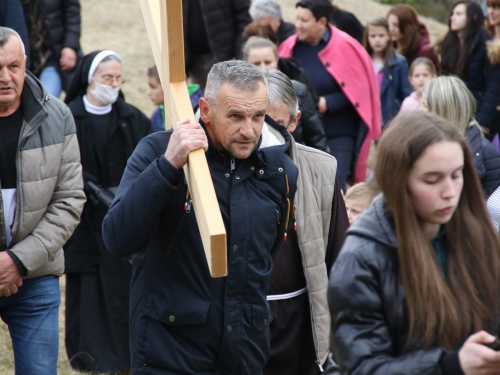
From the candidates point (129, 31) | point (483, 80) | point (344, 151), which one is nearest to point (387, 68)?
point (483, 80)

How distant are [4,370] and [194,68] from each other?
14.1ft

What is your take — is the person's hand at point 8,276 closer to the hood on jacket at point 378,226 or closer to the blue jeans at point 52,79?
the hood on jacket at point 378,226

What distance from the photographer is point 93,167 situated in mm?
6168

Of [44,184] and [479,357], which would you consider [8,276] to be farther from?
[479,357]

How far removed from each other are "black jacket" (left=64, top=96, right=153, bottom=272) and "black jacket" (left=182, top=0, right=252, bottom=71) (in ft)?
8.41

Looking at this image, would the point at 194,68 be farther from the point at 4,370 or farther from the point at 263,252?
the point at 263,252

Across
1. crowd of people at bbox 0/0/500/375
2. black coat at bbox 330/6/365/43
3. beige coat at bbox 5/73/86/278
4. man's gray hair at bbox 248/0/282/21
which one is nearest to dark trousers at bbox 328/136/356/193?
crowd of people at bbox 0/0/500/375

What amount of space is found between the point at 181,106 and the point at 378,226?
97 cm

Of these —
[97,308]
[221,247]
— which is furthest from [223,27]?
[221,247]

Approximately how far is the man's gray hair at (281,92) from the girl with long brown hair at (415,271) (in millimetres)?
1830

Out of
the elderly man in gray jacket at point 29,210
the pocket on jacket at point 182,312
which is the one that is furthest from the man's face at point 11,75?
the pocket on jacket at point 182,312

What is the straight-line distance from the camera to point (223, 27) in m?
8.67

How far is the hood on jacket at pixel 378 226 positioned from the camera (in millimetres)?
2410

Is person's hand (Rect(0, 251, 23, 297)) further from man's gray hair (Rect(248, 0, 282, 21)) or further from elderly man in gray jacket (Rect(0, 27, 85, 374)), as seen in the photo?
man's gray hair (Rect(248, 0, 282, 21))
